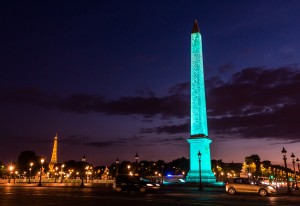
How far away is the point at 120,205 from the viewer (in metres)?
16.9

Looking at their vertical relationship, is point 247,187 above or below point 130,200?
above

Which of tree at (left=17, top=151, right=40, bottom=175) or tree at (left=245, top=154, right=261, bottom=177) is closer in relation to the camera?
tree at (left=17, top=151, right=40, bottom=175)

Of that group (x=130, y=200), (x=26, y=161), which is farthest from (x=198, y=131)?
(x=26, y=161)

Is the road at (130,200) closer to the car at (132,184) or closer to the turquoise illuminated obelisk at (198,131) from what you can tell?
the car at (132,184)

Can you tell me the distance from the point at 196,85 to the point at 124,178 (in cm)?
2517

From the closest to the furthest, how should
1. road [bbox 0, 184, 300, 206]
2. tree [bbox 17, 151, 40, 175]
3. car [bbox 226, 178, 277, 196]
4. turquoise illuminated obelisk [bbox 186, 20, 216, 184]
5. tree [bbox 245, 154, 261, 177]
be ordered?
road [bbox 0, 184, 300, 206]
car [bbox 226, 178, 277, 196]
turquoise illuminated obelisk [bbox 186, 20, 216, 184]
tree [bbox 17, 151, 40, 175]
tree [bbox 245, 154, 261, 177]

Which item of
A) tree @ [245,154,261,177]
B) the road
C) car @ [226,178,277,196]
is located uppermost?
tree @ [245,154,261,177]

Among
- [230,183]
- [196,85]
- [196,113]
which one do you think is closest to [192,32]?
[196,85]

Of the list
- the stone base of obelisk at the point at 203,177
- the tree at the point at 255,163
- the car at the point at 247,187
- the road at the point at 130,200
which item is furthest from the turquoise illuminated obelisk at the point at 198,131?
the tree at the point at 255,163

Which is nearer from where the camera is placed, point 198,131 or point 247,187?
point 247,187

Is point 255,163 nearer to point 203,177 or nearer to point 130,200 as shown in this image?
point 203,177

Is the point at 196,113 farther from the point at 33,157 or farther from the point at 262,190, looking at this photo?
the point at 33,157

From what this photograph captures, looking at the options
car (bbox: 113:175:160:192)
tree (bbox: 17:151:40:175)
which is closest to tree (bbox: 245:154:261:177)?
tree (bbox: 17:151:40:175)

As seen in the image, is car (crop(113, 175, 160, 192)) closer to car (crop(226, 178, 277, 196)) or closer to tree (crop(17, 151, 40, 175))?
car (crop(226, 178, 277, 196))
